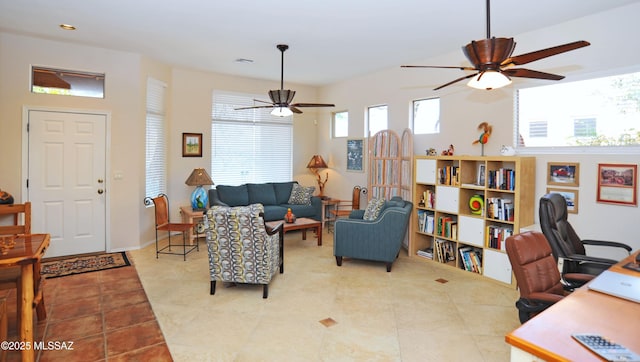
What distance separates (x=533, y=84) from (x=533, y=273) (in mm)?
2845

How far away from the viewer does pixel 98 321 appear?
3.24 meters

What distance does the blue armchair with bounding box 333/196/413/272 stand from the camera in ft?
15.0

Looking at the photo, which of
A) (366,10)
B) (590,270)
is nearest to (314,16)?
(366,10)

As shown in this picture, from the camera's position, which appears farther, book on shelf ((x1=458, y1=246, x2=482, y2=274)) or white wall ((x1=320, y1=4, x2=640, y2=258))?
book on shelf ((x1=458, y1=246, x2=482, y2=274))

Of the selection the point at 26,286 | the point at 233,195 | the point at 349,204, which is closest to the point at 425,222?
the point at 349,204

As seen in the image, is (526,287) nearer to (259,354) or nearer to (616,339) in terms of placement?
(616,339)

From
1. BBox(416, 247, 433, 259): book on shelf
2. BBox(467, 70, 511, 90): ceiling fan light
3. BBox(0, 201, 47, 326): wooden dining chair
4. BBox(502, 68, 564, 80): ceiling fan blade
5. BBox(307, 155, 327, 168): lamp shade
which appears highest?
BBox(502, 68, 564, 80): ceiling fan blade

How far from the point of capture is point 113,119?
209 inches

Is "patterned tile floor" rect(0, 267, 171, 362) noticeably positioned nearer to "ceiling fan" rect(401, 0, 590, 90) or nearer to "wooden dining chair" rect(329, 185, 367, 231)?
"ceiling fan" rect(401, 0, 590, 90)

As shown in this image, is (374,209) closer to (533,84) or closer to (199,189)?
(533,84)

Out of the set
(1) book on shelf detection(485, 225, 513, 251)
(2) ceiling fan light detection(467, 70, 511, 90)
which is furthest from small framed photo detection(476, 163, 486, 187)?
(2) ceiling fan light detection(467, 70, 511, 90)

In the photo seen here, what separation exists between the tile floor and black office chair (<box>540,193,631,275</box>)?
2.44 ft

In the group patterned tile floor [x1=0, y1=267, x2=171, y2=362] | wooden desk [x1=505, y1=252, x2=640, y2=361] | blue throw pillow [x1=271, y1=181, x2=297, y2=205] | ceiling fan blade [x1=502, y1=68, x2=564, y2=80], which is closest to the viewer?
wooden desk [x1=505, y1=252, x2=640, y2=361]

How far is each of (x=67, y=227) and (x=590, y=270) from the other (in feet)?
20.5
